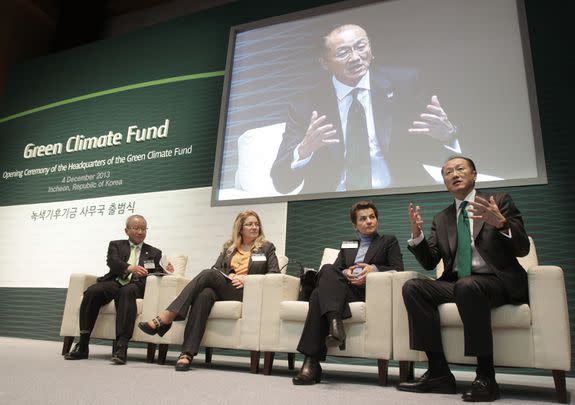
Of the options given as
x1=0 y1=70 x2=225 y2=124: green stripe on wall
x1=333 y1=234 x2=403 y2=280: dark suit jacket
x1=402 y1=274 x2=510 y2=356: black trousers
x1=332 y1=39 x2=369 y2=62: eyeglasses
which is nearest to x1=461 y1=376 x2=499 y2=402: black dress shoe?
x1=402 y1=274 x2=510 y2=356: black trousers

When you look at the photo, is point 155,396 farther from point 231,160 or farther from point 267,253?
point 231,160

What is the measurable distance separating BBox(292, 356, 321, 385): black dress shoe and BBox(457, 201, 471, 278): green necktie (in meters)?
0.83

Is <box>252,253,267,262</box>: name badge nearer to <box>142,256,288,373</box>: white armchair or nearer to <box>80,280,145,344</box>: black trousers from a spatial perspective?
<box>142,256,288,373</box>: white armchair

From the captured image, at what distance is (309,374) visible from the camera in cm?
242

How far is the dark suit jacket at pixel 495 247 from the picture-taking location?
2312 mm

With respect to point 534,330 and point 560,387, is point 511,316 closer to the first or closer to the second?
point 534,330

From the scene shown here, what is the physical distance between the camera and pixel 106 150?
592cm

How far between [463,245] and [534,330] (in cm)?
49

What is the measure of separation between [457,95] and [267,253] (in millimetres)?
2027

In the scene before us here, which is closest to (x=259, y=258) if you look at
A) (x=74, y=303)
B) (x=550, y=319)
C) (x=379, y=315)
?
(x=379, y=315)

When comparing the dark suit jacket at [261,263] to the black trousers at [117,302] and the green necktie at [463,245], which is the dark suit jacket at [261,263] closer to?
the black trousers at [117,302]

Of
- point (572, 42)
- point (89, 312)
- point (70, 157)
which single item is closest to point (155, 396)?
point (89, 312)

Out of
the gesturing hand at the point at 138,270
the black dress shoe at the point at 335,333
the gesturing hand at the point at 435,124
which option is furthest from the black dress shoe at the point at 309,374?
the gesturing hand at the point at 435,124

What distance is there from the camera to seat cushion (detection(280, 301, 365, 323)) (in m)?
2.71
